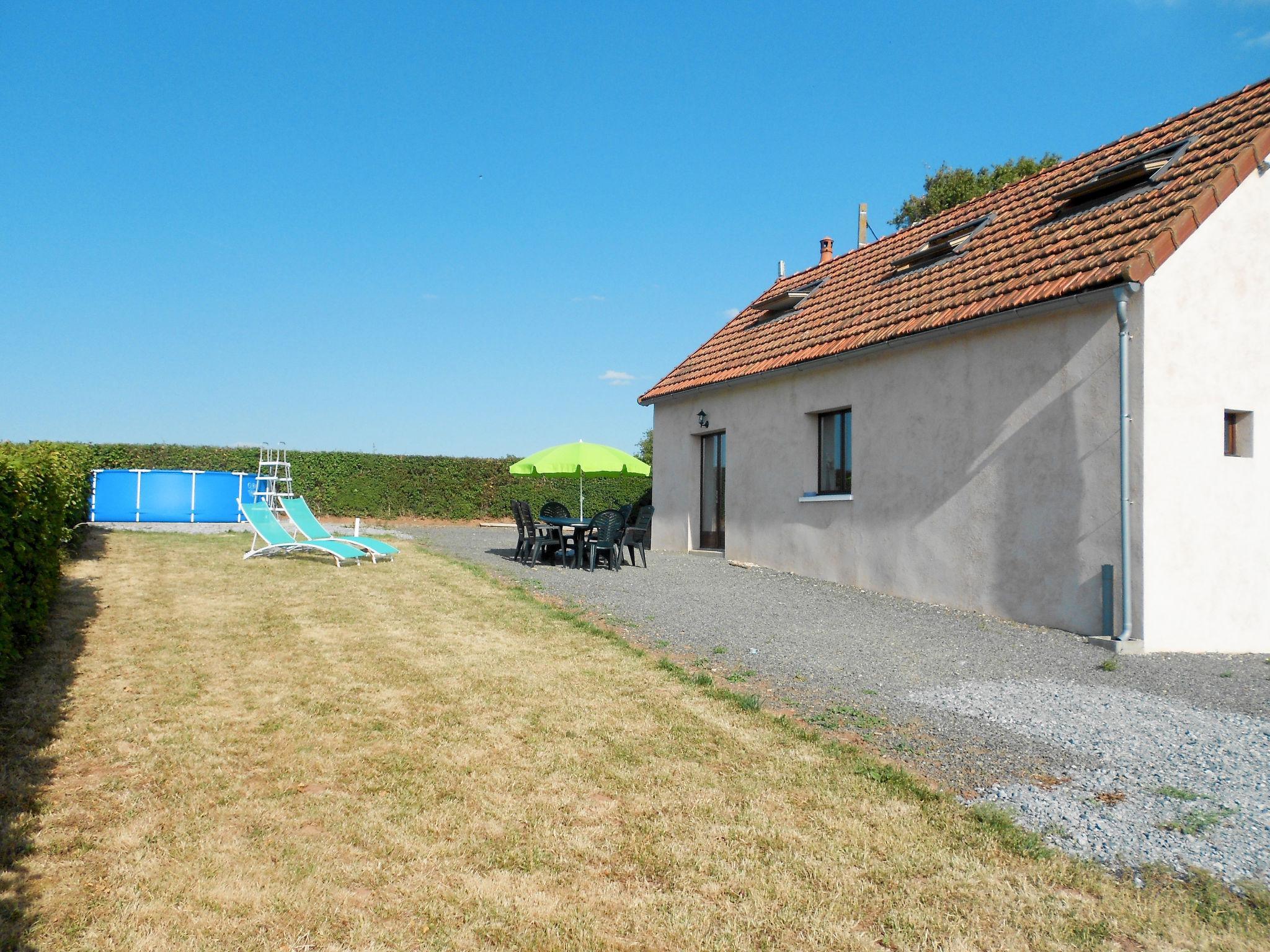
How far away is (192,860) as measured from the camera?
136 inches

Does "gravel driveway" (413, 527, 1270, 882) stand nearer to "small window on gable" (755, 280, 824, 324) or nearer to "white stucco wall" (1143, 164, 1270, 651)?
"white stucco wall" (1143, 164, 1270, 651)

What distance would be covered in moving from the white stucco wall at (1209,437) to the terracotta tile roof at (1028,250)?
376mm

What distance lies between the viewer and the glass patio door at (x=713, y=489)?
16.5 metres

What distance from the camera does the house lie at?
27.4 feet

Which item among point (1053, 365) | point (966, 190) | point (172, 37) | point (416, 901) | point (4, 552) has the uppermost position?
point (966, 190)

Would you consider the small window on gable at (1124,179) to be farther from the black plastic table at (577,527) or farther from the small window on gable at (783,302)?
the black plastic table at (577,527)

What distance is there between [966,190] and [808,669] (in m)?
27.2

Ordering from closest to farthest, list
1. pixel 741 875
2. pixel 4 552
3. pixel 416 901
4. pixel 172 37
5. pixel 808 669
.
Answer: pixel 416 901
pixel 741 875
pixel 4 552
pixel 808 669
pixel 172 37

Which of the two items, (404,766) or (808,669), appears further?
(808,669)

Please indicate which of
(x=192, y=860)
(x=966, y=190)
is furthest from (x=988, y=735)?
(x=966, y=190)

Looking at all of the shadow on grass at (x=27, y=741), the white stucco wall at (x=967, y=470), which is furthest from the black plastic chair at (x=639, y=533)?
the shadow on grass at (x=27, y=741)

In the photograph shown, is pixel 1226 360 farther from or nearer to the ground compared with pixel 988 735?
farther from the ground

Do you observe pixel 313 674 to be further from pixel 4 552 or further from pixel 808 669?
pixel 808 669

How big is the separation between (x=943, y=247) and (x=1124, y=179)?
281 centimetres
